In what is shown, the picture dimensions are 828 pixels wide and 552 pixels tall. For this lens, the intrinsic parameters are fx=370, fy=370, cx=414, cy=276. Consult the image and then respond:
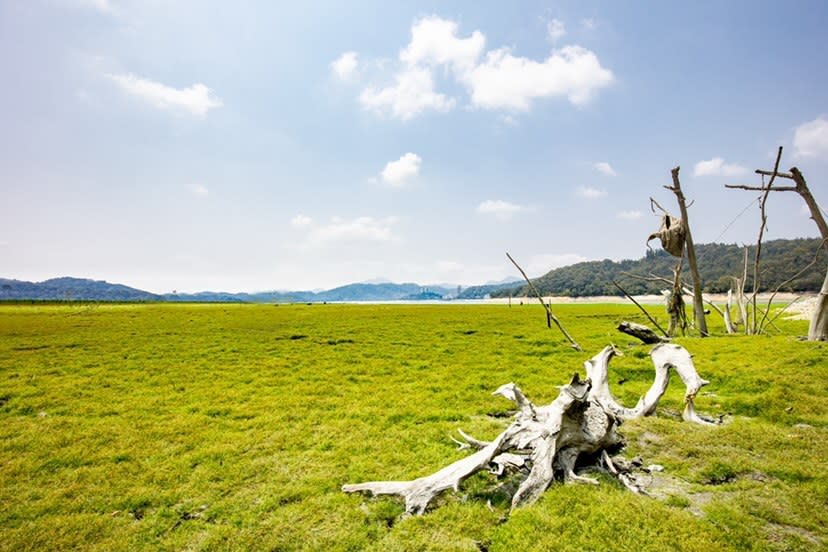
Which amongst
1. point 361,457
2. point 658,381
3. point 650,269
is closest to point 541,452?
point 361,457

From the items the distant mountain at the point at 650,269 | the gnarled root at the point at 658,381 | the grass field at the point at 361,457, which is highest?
the distant mountain at the point at 650,269

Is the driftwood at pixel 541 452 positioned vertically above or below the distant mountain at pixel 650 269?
below

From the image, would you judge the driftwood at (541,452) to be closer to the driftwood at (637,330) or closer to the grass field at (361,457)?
the grass field at (361,457)

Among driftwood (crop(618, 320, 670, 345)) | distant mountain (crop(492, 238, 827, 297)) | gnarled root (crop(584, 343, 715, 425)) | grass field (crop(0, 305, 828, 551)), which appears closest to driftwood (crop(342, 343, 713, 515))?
grass field (crop(0, 305, 828, 551))

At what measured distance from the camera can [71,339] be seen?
81.3 feet

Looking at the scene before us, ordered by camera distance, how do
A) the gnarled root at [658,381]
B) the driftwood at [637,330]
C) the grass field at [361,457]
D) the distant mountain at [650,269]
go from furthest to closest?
the distant mountain at [650,269]
the driftwood at [637,330]
the gnarled root at [658,381]
the grass field at [361,457]

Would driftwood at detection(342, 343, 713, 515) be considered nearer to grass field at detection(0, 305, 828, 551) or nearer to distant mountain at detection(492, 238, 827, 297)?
grass field at detection(0, 305, 828, 551)

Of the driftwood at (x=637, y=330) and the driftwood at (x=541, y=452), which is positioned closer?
the driftwood at (x=541, y=452)

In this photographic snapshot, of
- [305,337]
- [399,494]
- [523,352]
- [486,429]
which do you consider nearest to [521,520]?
[399,494]

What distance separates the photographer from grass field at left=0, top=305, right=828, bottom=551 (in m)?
4.72

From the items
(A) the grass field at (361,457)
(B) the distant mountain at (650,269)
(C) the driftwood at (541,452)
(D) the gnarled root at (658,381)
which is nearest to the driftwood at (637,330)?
(D) the gnarled root at (658,381)

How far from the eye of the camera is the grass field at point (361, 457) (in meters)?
4.72

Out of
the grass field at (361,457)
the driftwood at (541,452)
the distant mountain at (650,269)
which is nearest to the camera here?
the grass field at (361,457)

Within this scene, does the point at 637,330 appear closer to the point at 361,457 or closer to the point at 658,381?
the point at 658,381
